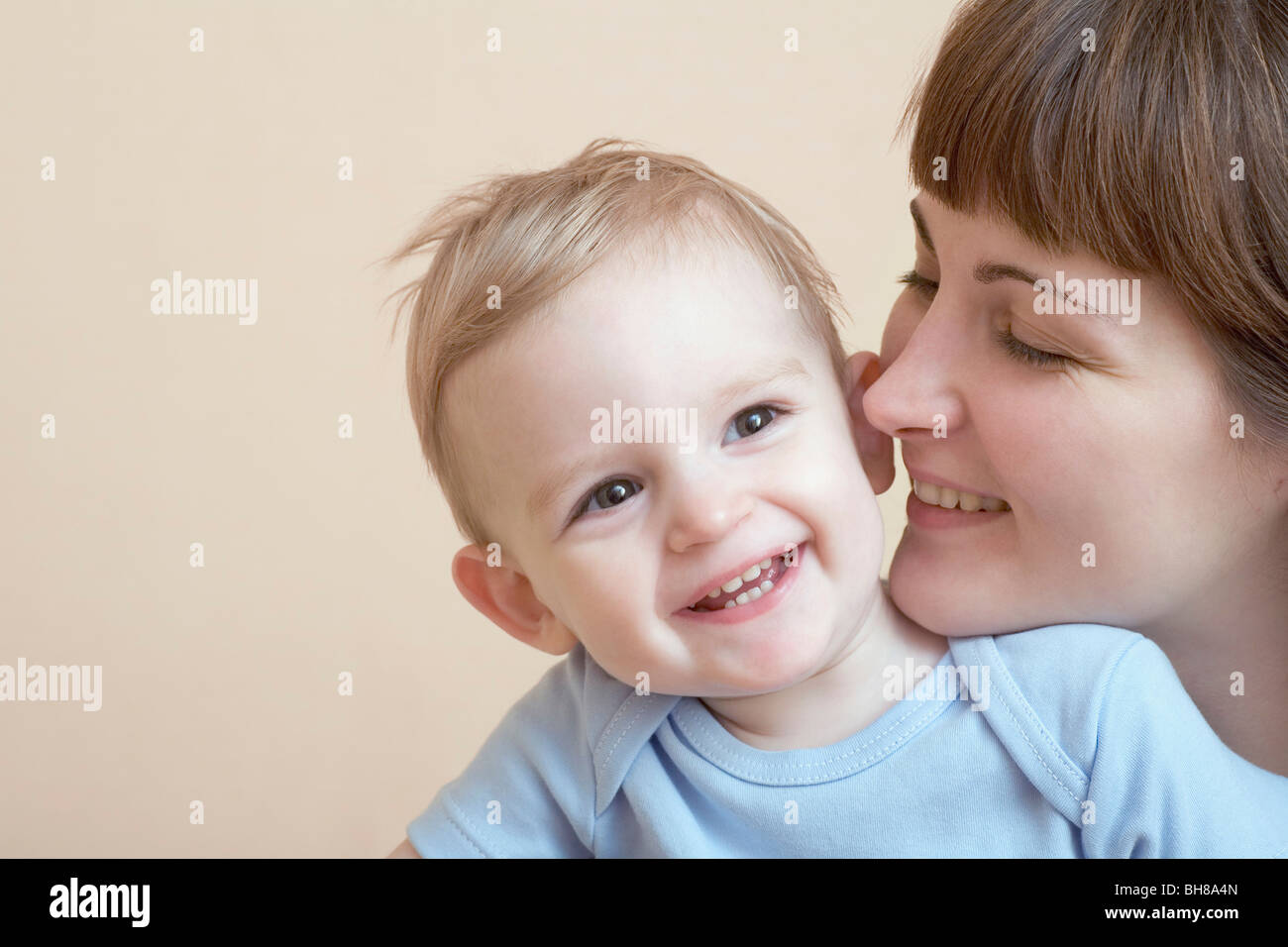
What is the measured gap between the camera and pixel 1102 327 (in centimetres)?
140

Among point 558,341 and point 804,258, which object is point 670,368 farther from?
point 804,258

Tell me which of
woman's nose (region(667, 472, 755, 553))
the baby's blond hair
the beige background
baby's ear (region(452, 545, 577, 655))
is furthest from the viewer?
the beige background

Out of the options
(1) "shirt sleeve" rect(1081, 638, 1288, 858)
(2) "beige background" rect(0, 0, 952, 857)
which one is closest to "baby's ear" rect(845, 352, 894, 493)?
(1) "shirt sleeve" rect(1081, 638, 1288, 858)

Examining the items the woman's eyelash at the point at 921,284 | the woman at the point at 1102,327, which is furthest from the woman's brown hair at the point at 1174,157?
the woman's eyelash at the point at 921,284

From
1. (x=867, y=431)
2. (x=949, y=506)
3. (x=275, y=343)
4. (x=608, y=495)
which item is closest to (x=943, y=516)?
(x=949, y=506)

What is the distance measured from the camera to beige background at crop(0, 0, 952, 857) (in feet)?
11.1

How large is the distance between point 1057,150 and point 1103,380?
0.22m

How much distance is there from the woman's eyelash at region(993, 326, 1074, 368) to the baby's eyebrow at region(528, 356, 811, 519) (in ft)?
0.67

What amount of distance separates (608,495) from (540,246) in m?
0.26

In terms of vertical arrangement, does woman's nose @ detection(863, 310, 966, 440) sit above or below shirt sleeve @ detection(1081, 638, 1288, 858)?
above

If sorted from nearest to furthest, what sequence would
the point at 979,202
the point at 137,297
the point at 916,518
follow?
the point at 979,202
the point at 916,518
the point at 137,297

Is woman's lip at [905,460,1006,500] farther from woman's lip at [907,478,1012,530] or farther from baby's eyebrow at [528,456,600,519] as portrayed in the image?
baby's eyebrow at [528,456,600,519]
